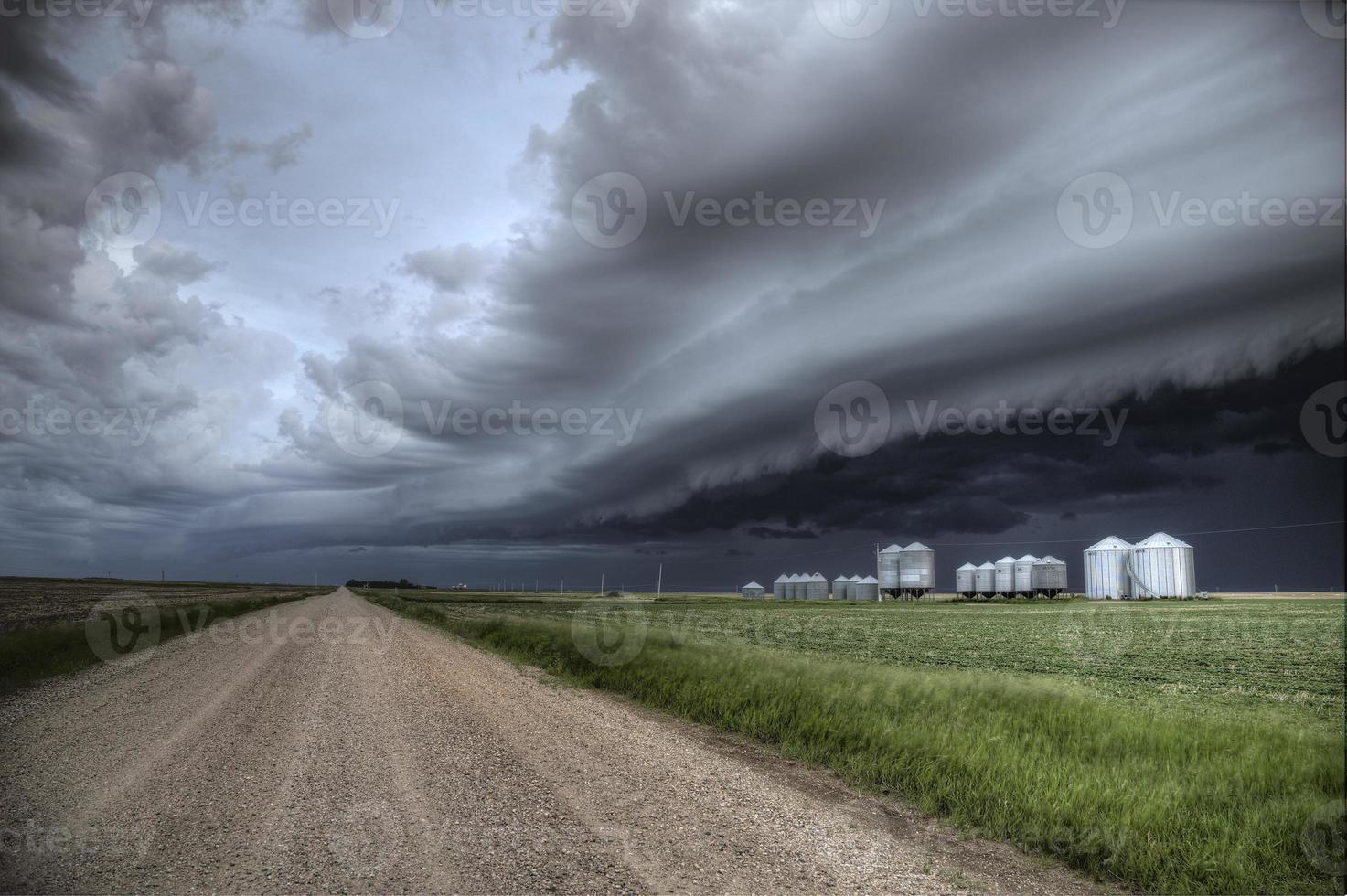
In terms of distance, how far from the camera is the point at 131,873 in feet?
20.3

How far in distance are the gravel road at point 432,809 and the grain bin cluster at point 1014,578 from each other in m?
118

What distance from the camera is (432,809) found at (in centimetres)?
798

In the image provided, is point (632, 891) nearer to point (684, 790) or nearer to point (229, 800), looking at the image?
point (684, 790)

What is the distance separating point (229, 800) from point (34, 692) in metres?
12.4

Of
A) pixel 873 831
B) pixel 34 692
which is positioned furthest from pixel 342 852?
pixel 34 692

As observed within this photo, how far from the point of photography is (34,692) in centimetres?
1617

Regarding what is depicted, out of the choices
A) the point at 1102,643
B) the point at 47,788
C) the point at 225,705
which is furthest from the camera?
the point at 1102,643

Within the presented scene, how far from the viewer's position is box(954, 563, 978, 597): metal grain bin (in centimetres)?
12525

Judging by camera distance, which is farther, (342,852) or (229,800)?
(229,800)

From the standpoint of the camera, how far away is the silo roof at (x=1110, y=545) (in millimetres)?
103188

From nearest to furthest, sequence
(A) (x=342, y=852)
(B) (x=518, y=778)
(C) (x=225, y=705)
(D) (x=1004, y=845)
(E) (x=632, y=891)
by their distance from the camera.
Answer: (E) (x=632, y=891), (A) (x=342, y=852), (D) (x=1004, y=845), (B) (x=518, y=778), (C) (x=225, y=705)

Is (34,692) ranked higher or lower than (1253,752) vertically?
lower

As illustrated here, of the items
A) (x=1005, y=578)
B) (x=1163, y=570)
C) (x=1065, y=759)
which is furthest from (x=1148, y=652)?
(x=1005, y=578)

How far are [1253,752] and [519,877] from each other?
979 centimetres
